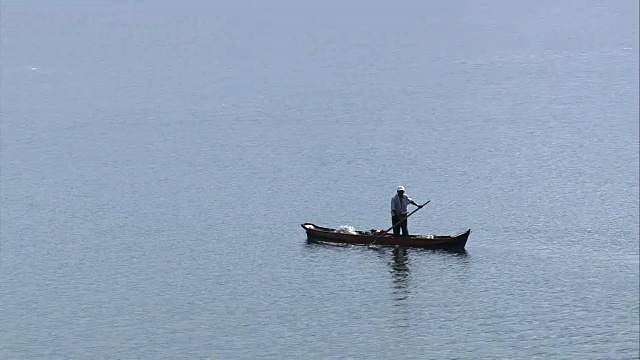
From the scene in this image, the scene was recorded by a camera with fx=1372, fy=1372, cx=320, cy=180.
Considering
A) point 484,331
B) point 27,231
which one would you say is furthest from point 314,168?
point 484,331

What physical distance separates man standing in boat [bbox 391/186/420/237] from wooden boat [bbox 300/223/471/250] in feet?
1.52

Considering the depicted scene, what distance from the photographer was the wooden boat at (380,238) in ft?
185

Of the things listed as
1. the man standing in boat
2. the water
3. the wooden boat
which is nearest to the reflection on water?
the water

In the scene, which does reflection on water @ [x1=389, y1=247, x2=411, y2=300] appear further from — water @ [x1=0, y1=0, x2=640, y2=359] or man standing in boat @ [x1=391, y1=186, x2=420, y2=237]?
man standing in boat @ [x1=391, y1=186, x2=420, y2=237]

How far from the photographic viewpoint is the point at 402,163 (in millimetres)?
77375

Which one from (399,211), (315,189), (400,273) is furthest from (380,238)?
(315,189)

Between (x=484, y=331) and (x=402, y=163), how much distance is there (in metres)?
30.9

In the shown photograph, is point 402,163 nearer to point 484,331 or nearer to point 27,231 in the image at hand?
point 27,231

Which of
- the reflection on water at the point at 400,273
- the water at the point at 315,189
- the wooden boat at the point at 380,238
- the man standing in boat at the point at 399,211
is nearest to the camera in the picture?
the water at the point at 315,189

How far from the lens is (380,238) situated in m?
57.4

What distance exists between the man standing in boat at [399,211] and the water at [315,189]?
1.56m

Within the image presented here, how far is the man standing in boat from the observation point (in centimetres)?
5716

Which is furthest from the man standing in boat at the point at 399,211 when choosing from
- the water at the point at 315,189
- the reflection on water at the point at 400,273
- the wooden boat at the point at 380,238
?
the water at the point at 315,189

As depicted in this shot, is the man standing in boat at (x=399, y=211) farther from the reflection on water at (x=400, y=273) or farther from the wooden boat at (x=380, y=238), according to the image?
the reflection on water at (x=400, y=273)
